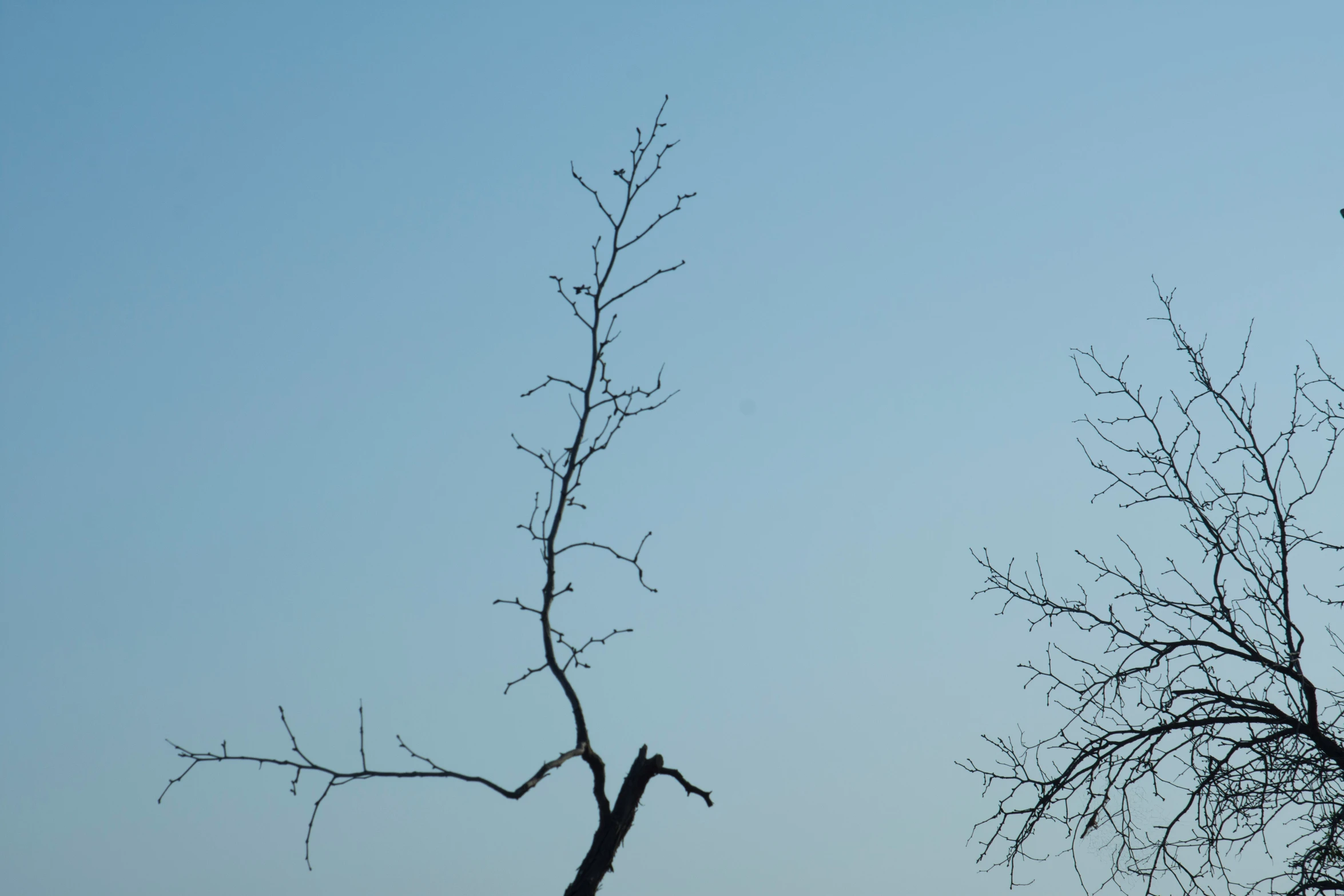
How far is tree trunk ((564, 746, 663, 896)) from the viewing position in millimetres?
5344

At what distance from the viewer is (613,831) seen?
541cm

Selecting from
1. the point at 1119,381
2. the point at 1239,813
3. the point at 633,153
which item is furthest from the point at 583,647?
the point at 1119,381

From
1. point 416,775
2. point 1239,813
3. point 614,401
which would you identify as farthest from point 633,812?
point 1239,813

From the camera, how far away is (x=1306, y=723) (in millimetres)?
6531

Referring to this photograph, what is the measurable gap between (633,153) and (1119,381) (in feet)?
12.9

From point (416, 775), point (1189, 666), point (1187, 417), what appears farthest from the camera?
point (1187, 417)

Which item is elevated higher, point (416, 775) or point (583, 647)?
point (583, 647)

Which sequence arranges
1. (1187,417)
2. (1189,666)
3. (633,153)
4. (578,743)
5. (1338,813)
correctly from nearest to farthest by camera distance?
(578,743)
(633,153)
(1338,813)
(1189,666)
(1187,417)

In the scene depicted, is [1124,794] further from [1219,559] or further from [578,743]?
[578,743]

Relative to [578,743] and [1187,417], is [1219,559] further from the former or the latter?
[578,743]

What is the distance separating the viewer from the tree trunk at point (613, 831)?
17.5 feet

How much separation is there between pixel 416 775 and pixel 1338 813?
4.79m

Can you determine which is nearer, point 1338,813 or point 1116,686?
point 1338,813

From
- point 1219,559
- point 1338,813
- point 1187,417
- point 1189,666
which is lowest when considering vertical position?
point 1338,813
